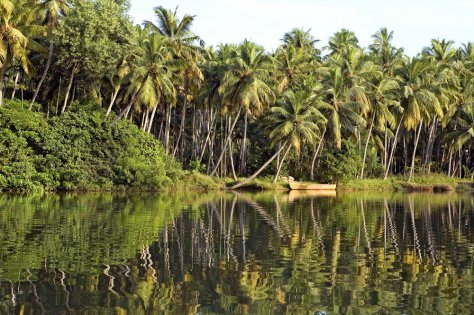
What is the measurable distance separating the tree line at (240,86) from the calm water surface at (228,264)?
1798cm

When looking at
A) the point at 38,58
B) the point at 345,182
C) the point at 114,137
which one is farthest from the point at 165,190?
the point at 345,182

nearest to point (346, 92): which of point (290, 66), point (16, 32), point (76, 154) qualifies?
point (290, 66)

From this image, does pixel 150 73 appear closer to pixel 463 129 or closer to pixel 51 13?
pixel 51 13

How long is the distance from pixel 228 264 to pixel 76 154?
27.6 metres

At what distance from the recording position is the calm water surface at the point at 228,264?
1003cm

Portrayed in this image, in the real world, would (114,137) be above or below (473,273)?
above

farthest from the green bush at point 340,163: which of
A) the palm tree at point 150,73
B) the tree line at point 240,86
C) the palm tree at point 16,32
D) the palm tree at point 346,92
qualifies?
the palm tree at point 16,32

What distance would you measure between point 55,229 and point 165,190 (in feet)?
77.9

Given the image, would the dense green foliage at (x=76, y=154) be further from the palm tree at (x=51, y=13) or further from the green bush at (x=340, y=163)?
the green bush at (x=340, y=163)

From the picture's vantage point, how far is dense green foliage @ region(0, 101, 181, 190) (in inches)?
1407

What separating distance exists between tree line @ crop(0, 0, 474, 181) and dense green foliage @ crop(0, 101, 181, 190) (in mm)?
1841

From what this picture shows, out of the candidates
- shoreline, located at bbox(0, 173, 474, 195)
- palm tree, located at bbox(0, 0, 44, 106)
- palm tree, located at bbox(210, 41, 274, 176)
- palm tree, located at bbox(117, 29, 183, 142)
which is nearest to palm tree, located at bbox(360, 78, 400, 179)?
shoreline, located at bbox(0, 173, 474, 195)

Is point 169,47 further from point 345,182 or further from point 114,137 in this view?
point 345,182

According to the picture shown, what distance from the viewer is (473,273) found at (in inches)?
516
